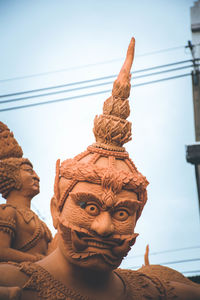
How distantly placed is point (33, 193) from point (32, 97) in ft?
18.4

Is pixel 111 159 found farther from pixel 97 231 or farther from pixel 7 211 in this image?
pixel 7 211

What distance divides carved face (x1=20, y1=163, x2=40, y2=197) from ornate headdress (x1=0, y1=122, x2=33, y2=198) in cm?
4

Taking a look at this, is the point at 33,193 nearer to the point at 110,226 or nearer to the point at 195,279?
the point at 110,226

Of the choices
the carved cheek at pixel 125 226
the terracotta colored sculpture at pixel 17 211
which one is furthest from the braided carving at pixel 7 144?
the carved cheek at pixel 125 226

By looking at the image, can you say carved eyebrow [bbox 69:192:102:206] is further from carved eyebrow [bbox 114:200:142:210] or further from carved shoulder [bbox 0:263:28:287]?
carved shoulder [bbox 0:263:28:287]

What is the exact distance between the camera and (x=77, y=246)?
3.47 m

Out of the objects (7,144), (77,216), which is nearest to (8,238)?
(7,144)

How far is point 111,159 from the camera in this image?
3826 millimetres

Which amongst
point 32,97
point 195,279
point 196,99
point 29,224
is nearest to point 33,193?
point 29,224

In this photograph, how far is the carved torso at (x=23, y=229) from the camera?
15.3 ft

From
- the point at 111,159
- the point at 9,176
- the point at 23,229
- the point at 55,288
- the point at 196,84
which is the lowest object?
the point at 55,288

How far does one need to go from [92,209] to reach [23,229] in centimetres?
156

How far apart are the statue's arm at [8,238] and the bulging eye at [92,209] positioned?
1.34 metres

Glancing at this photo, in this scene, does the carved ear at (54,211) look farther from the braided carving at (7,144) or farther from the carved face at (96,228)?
the braided carving at (7,144)
